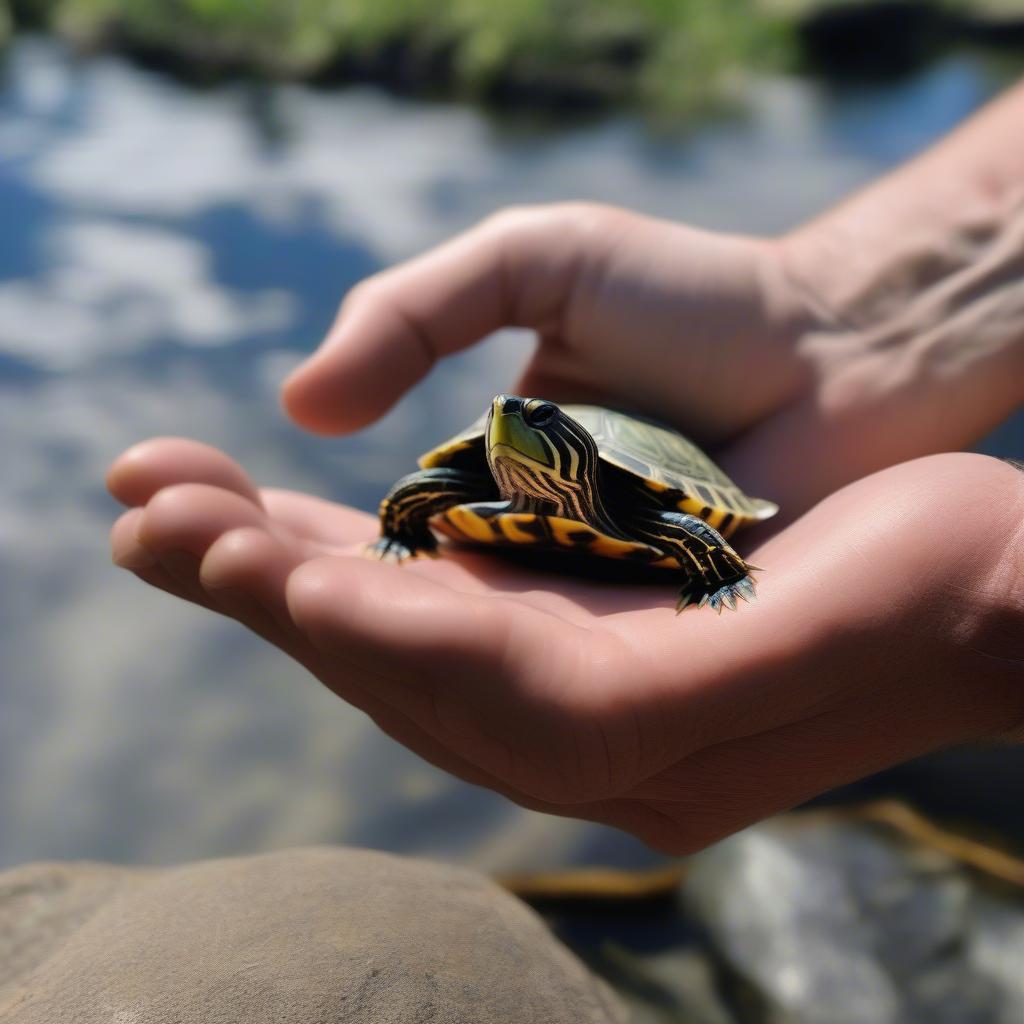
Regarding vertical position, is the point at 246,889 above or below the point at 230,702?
above

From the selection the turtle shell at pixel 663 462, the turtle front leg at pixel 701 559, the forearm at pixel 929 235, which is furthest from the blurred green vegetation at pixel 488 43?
the turtle front leg at pixel 701 559

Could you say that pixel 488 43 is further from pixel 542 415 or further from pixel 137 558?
pixel 137 558

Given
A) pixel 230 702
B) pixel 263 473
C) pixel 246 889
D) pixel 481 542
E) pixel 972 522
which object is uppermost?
pixel 972 522

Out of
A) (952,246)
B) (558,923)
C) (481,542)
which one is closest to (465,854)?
(558,923)

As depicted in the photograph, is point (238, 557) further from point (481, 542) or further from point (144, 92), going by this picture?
point (144, 92)

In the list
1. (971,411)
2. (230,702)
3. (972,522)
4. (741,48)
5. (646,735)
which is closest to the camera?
(646,735)

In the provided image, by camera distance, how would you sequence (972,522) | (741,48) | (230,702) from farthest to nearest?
1. (741,48)
2. (230,702)
3. (972,522)

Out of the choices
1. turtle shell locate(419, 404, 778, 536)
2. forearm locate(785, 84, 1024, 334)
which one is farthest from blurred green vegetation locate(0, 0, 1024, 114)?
turtle shell locate(419, 404, 778, 536)

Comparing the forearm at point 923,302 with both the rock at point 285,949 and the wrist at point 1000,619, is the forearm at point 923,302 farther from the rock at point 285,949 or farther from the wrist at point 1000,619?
the rock at point 285,949

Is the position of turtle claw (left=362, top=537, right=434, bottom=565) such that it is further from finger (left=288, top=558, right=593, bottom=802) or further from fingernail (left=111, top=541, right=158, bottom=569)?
finger (left=288, top=558, right=593, bottom=802)
